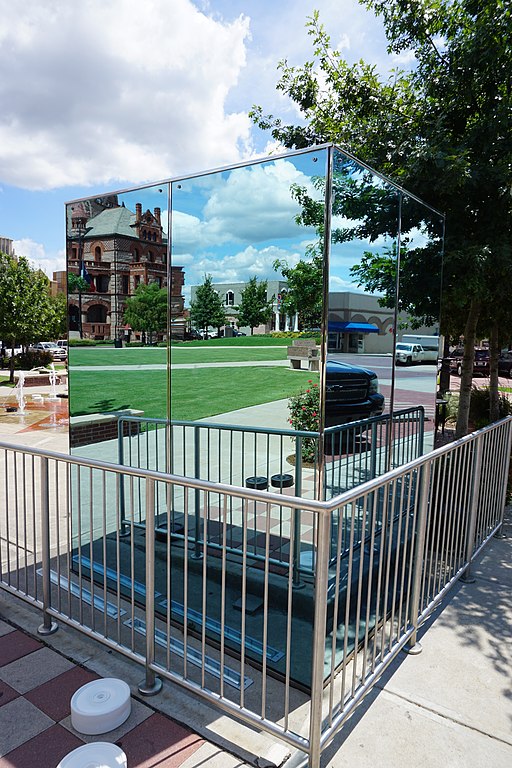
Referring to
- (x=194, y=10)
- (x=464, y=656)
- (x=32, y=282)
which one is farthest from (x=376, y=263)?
(x=32, y=282)

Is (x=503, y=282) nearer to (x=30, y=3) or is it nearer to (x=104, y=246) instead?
(x=104, y=246)

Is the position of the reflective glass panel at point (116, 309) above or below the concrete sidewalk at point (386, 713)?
above

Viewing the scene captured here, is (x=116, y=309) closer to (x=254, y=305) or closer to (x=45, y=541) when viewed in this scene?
(x=254, y=305)

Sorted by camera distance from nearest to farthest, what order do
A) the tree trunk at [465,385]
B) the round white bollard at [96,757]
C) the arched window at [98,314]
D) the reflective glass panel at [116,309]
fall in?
the round white bollard at [96,757], the reflective glass panel at [116,309], the arched window at [98,314], the tree trunk at [465,385]

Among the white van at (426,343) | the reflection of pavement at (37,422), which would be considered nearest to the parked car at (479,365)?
the reflection of pavement at (37,422)

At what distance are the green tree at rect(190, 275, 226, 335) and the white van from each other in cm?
160

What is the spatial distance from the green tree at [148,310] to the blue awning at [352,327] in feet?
4.95

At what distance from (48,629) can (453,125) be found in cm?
612

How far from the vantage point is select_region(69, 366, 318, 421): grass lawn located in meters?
3.47

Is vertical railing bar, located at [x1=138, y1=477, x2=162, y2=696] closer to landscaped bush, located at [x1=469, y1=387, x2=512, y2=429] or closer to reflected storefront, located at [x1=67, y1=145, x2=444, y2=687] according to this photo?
reflected storefront, located at [x1=67, y1=145, x2=444, y2=687]

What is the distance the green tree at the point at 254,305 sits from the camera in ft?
11.0

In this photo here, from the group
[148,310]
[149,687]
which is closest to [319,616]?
[149,687]

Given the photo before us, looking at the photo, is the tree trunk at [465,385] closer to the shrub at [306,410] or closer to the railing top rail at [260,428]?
the railing top rail at [260,428]

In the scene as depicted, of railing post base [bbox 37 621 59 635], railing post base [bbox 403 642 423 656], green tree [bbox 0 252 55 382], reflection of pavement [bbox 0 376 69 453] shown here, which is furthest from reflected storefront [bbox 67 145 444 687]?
green tree [bbox 0 252 55 382]
